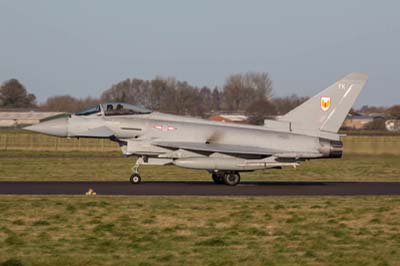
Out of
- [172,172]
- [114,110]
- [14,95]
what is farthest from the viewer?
[14,95]

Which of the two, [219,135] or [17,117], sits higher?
[17,117]

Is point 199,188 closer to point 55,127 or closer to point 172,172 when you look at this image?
point 55,127

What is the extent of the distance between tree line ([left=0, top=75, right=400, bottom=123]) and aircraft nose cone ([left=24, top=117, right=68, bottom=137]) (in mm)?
47035

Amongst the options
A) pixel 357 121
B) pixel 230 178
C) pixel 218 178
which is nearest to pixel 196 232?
pixel 230 178

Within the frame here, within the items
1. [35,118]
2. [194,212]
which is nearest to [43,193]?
[194,212]

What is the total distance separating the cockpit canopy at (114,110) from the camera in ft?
81.4

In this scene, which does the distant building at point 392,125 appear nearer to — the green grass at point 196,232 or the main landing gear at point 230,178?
the main landing gear at point 230,178

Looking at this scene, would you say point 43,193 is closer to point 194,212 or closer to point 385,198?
point 194,212

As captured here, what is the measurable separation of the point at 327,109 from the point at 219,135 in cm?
367

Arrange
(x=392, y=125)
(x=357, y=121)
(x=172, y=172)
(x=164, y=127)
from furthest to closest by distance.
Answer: (x=357, y=121) → (x=392, y=125) → (x=172, y=172) → (x=164, y=127)

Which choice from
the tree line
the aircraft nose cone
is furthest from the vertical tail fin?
the tree line

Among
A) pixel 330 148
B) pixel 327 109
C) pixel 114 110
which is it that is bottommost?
pixel 330 148

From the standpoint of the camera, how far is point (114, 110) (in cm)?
2491

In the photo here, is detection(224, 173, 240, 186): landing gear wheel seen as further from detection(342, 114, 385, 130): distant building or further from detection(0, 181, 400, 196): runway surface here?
detection(342, 114, 385, 130): distant building
